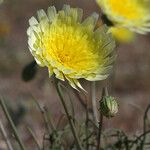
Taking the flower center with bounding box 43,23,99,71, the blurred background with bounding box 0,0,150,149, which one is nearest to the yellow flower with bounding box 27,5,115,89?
the flower center with bounding box 43,23,99,71

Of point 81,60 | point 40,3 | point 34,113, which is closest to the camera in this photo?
point 81,60

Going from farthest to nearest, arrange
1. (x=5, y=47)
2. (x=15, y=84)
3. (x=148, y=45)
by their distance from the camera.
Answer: (x=148, y=45) → (x=5, y=47) → (x=15, y=84)

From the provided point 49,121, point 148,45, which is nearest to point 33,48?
point 49,121

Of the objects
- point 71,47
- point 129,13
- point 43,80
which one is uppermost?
point 71,47

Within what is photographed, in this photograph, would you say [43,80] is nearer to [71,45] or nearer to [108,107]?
[71,45]

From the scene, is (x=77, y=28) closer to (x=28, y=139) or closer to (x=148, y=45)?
(x=28, y=139)

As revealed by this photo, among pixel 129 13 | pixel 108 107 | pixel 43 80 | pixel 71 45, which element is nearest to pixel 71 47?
pixel 71 45

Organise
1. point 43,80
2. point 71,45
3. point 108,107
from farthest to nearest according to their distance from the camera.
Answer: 1. point 43,80
2. point 71,45
3. point 108,107
